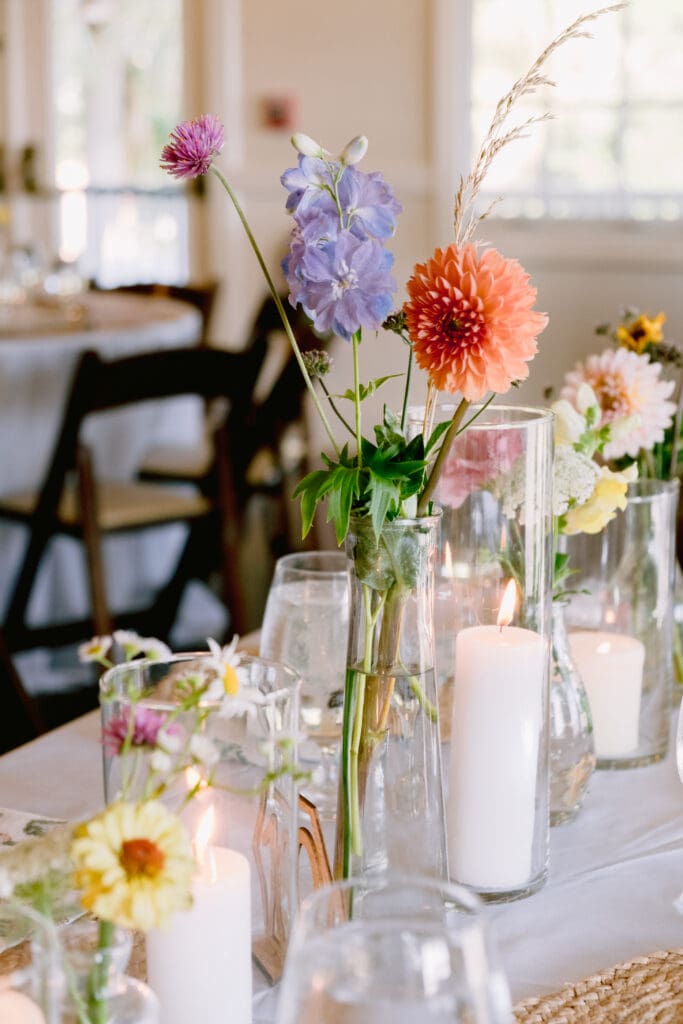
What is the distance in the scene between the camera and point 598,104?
4.41 meters

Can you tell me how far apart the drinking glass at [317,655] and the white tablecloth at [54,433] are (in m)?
2.12

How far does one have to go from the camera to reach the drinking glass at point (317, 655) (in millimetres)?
921

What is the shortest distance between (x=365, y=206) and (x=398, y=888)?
343 millimetres

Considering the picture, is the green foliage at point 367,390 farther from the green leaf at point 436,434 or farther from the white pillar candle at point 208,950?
the white pillar candle at point 208,950

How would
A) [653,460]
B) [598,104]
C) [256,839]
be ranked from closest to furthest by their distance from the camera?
1. [256,839]
2. [653,460]
3. [598,104]

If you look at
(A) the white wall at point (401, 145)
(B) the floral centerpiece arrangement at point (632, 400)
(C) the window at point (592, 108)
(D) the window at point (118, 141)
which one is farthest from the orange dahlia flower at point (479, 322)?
(D) the window at point (118, 141)

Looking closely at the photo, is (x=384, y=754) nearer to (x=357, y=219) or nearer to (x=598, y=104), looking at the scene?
(x=357, y=219)

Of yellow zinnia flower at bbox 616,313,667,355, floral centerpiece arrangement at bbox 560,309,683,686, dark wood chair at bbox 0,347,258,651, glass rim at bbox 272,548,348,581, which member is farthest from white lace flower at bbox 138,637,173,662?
dark wood chair at bbox 0,347,258,651

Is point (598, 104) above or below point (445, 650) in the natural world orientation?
above

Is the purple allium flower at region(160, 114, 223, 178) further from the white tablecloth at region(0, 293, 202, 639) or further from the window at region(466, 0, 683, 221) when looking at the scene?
the window at region(466, 0, 683, 221)

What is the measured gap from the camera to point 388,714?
70 cm

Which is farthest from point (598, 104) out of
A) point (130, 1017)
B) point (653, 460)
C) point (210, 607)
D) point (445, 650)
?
point (130, 1017)

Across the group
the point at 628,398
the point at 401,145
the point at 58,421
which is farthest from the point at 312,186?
the point at 401,145

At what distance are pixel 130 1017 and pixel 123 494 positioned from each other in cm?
246
